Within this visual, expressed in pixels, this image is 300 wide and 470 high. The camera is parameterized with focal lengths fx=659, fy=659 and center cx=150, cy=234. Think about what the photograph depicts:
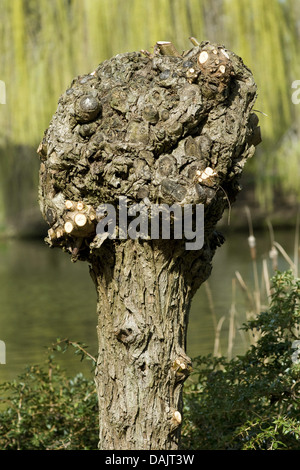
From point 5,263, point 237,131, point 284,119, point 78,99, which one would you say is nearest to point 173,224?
point 237,131

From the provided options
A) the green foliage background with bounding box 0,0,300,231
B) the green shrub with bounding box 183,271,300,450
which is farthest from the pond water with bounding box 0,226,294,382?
the green foliage background with bounding box 0,0,300,231

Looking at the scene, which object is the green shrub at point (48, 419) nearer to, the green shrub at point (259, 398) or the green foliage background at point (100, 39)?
the green shrub at point (259, 398)

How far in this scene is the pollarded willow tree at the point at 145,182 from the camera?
175 cm

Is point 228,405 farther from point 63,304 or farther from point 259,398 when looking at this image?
point 63,304

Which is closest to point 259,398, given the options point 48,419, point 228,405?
point 228,405

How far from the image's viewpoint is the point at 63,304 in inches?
229

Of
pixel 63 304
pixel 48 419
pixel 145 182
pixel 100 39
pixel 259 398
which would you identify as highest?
pixel 100 39

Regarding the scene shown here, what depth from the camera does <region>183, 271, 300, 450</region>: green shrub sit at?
2.12 meters

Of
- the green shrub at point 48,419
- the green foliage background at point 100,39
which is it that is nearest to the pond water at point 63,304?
the green shrub at point 48,419

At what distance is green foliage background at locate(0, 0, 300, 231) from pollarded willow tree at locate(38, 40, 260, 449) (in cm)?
325

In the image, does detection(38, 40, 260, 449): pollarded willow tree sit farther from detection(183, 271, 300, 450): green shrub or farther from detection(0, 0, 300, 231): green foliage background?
detection(0, 0, 300, 231): green foliage background

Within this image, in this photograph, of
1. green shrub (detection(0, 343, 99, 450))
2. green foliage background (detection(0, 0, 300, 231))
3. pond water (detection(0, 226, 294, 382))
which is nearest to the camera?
green shrub (detection(0, 343, 99, 450))

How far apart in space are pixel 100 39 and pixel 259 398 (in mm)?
3558

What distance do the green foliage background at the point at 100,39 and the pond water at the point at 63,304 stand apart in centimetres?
142
